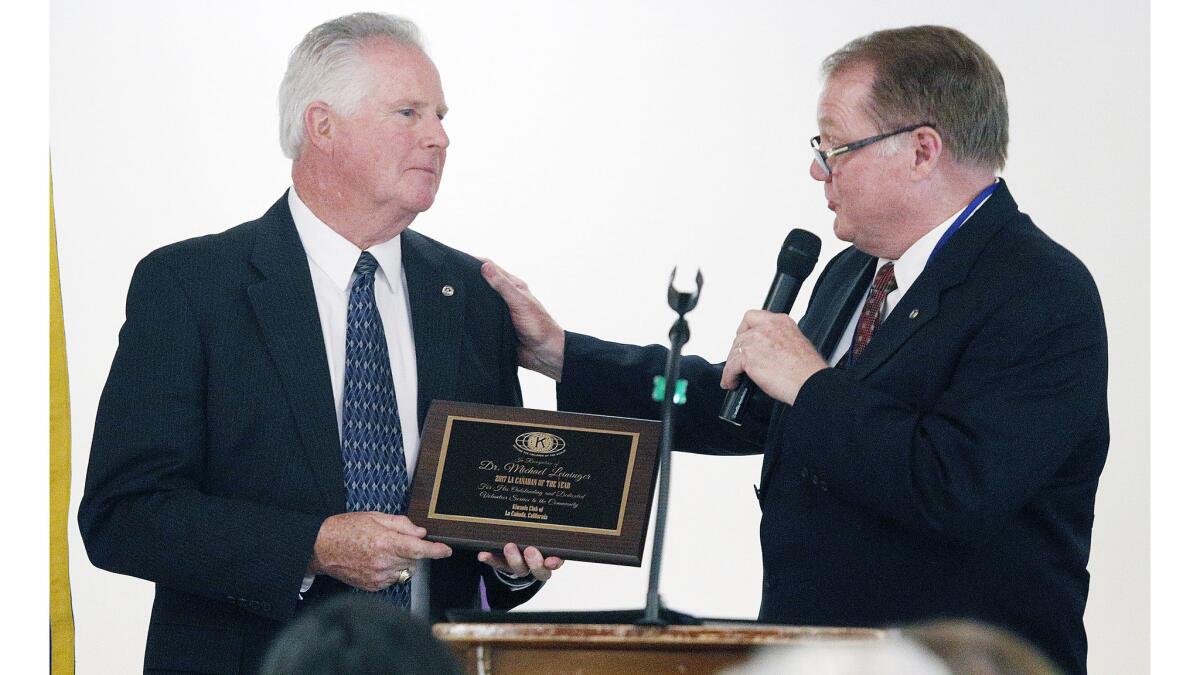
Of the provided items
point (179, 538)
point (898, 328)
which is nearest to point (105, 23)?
point (179, 538)

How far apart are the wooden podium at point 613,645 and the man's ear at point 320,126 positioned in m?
1.38

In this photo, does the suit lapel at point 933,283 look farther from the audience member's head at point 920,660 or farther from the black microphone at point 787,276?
the audience member's head at point 920,660

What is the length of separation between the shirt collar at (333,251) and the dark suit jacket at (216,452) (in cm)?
7

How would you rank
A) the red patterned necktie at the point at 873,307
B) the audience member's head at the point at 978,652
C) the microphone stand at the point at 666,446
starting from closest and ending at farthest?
the audience member's head at the point at 978,652 → the microphone stand at the point at 666,446 → the red patterned necktie at the point at 873,307

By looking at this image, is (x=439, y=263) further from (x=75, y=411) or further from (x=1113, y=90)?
(x=1113, y=90)

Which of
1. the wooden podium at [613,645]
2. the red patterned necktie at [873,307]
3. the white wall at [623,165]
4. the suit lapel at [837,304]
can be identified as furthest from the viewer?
the white wall at [623,165]

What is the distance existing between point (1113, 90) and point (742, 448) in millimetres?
1704

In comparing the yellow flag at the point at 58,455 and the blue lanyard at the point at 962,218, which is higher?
the blue lanyard at the point at 962,218

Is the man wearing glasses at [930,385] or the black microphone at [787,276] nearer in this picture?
the man wearing glasses at [930,385]

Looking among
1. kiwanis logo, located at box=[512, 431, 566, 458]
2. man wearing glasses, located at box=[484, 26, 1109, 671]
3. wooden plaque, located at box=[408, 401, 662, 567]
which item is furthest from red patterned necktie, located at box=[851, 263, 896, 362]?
kiwanis logo, located at box=[512, 431, 566, 458]

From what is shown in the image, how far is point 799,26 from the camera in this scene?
14.0ft

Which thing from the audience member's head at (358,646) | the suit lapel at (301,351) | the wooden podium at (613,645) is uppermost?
the suit lapel at (301,351)

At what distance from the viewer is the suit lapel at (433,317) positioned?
3029 mm

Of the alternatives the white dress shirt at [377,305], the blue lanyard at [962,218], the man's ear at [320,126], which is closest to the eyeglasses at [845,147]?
the blue lanyard at [962,218]
